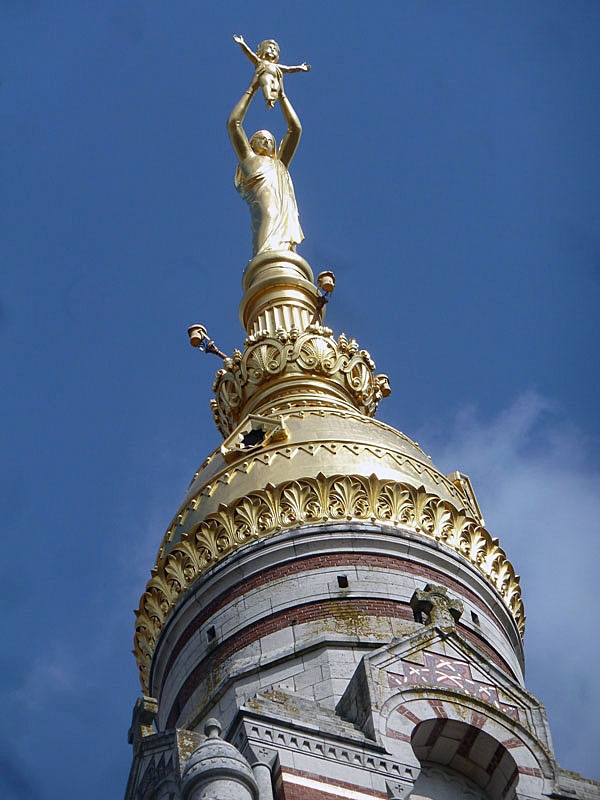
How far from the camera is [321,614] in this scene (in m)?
29.0

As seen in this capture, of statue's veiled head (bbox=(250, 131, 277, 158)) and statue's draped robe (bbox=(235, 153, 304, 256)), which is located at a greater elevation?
statue's veiled head (bbox=(250, 131, 277, 158))

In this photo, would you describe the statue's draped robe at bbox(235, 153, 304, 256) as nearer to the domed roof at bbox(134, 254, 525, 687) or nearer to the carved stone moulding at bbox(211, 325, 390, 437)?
the carved stone moulding at bbox(211, 325, 390, 437)

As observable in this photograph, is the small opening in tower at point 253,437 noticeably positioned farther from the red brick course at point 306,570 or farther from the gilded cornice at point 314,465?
the red brick course at point 306,570

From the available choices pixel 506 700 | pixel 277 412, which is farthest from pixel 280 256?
pixel 506 700

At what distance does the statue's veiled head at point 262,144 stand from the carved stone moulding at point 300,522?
1266cm

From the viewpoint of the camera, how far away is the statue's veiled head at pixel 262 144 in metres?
41.5

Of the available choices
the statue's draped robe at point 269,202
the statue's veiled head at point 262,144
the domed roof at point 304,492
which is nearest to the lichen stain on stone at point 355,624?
the domed roof at point 304,492

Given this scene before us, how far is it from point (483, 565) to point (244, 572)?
13.5 feet

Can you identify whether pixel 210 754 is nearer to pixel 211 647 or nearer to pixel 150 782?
pixel 150 782

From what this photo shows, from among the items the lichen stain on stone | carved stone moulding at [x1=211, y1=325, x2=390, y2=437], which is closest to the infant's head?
carved stone moulding at [x1=211, y1=325, x2=390, y2=437]

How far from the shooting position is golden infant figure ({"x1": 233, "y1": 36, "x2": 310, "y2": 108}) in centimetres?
4219

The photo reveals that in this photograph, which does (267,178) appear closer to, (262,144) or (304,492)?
(262,144)

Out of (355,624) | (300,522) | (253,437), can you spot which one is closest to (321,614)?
(355,624)

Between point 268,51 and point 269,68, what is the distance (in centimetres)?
77
